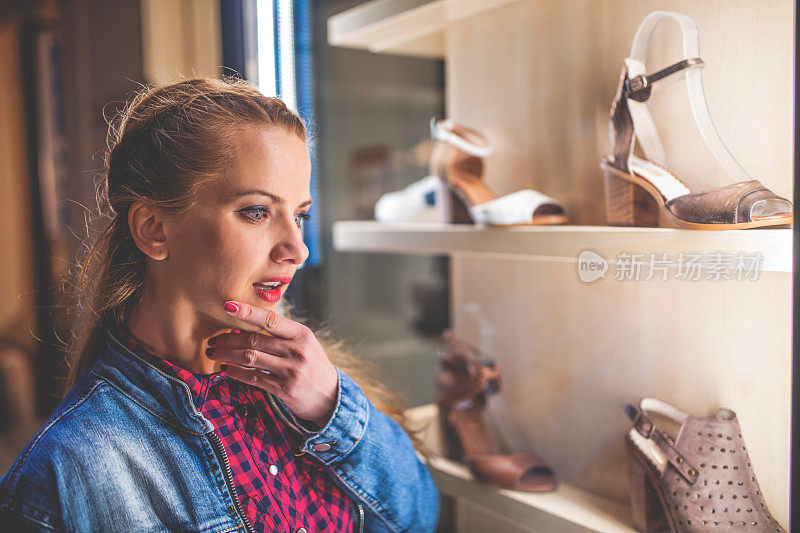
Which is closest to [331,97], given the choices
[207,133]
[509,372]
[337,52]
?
[337,52]

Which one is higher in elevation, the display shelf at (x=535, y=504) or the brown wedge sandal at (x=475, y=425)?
the brown wedge sandal at (x=475, y=425)

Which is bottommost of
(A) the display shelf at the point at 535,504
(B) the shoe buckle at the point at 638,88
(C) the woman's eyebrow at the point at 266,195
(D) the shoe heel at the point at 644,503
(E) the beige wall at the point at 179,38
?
(A) the display shelf at the point at 535,504

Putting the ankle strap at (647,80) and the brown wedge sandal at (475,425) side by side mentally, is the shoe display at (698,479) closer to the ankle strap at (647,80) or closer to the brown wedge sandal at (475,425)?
the brown wedge sandal at (475,425)

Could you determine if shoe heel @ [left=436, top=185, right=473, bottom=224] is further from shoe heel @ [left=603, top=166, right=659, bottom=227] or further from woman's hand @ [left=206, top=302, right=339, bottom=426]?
woman's hand @ [left=206, top=302, right=339, bottom=426]

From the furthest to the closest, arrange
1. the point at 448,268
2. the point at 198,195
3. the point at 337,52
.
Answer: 1. the point at 448,268
2. the point at 337,52
3. the point at 198,195

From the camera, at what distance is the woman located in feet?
2.22

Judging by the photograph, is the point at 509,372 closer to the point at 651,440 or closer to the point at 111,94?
the point at 651,440

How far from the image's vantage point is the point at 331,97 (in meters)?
1.55

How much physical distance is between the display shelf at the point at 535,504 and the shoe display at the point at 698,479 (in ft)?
0.27

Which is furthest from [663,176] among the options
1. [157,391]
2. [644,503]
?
[157,391]

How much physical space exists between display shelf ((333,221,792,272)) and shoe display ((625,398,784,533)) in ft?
0.76

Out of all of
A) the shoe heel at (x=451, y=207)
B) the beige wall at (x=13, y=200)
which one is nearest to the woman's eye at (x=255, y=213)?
the beige wall at (x=13, y=200)

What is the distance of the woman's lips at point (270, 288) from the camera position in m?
0.73

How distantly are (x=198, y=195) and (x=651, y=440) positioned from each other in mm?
676
